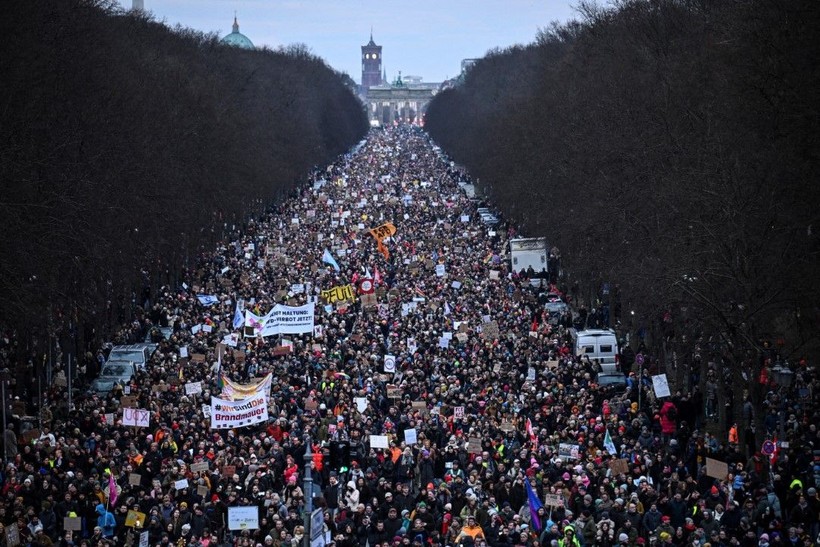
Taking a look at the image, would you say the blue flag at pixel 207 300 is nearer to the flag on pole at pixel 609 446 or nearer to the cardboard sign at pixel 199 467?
the cardboard sign at pixel 199 467

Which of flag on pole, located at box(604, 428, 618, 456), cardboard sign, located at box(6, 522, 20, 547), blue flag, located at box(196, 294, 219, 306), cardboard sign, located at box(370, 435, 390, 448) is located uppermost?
cardboard sign, located at box(6, 522, 20, 547)

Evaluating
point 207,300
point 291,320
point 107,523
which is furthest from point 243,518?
point 207,300

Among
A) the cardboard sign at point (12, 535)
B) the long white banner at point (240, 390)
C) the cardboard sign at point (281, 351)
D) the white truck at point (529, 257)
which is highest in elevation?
the long white banner at point (240, 390)

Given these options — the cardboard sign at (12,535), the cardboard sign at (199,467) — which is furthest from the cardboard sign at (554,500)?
the cardboard sign at (12,535)

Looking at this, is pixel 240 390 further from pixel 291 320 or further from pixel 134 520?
pixel 291 320

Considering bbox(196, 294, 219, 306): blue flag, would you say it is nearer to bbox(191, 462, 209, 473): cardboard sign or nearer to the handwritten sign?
the handwritten sign

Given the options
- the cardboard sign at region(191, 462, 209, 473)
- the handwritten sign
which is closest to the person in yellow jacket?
the cardboard sign at region(191, 462, 209, 473)
